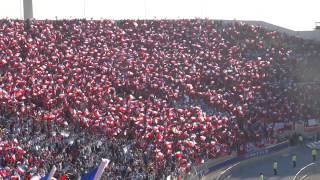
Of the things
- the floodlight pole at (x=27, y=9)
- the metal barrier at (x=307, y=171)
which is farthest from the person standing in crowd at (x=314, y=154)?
the floodlight pole at (x=27, y=9)

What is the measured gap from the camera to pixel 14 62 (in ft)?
115

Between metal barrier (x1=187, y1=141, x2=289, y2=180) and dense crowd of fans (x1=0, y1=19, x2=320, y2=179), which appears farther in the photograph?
metal barrier (x1=187, y1=141, x2=289, y2=180)

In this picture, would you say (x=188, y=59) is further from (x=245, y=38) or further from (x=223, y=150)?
(x=223, y=150)

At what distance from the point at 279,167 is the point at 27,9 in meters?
20.5

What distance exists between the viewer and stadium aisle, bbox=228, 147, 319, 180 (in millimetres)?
32781

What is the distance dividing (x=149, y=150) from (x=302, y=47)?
78.1ft

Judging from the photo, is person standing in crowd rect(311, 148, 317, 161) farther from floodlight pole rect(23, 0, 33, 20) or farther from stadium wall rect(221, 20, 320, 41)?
floodlight pole rect(23, 0, 33, 20)

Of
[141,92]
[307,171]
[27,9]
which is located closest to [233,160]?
[307,171]

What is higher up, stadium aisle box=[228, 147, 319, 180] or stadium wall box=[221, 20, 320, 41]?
stadium wall box=[221, 20, 320, 41]

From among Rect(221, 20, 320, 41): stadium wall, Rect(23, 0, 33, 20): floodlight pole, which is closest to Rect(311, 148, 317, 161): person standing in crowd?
Rect(221, 20, 320, 41): stadium wall

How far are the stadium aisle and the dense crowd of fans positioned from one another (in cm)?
139

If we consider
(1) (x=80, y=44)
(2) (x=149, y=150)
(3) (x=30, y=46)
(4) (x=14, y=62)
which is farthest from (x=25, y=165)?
(1) (x=80, y=44)

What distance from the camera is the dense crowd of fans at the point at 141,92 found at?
94.0 feet

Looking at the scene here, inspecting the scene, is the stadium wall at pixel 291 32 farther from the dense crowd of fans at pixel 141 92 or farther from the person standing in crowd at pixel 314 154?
the person standing in crowd at pixel 314 154
